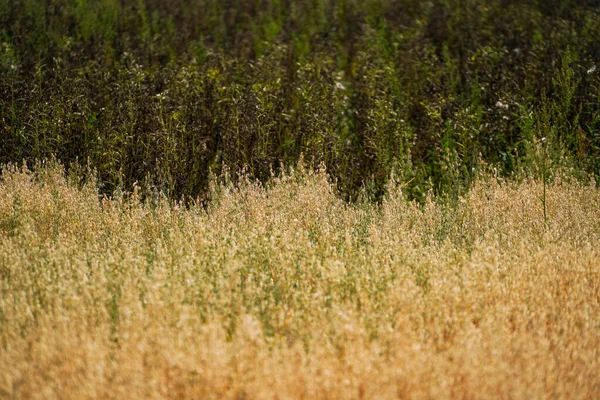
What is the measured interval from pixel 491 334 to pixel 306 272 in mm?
1126

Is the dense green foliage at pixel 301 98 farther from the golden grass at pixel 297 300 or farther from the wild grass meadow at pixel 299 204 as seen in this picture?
the golden grass at pixel 297 300

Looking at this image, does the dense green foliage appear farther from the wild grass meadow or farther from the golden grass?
the golden grass

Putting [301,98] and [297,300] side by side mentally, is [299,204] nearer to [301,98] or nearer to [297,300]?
[297,300]

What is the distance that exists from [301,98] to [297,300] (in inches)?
165

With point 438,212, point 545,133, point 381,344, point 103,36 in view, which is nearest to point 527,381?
point 381,344

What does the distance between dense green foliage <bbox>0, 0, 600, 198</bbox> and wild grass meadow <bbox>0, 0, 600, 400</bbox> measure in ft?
0.13

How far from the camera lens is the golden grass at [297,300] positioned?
285cm

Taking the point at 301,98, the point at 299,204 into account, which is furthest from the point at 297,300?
the point at 301,98

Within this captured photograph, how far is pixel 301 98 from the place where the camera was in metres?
7.62

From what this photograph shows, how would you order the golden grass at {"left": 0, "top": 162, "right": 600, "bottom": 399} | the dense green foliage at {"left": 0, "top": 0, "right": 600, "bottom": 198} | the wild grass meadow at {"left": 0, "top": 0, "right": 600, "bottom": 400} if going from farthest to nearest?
the dense green foliage at {"left": 0, "top": 0, "right": 600, "bottom": 198} → the wild grass meadow at {"left": 0, "top": 0, "right": 600, "bottom": 400} → the golden grass at {"left": 0, "top": 162, "right": 600, "bottom": 399}

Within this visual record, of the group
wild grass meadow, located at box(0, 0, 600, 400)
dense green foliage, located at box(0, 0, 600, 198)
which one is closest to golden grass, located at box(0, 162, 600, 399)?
wild grass meadow, located at box(0, 0, 600, 400)

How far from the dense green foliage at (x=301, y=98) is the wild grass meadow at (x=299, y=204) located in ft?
0.13

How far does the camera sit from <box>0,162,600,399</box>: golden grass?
285 centimetres

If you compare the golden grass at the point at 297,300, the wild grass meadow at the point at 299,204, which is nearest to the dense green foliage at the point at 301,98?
the wild grass meadow at the point at 299,204
